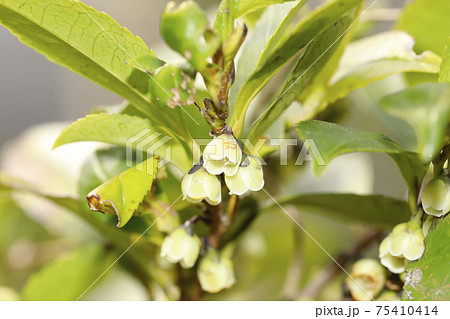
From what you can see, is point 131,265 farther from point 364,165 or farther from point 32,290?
point 364,165

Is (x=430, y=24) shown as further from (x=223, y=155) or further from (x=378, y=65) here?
(x=223, y=155)

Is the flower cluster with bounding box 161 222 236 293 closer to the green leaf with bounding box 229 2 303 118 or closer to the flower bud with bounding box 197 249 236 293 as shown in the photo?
the flower bud with bounding box 197 249 236 293

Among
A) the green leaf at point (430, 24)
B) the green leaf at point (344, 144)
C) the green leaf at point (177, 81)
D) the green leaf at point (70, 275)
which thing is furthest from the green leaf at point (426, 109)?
the green leaf at point (70, 275)

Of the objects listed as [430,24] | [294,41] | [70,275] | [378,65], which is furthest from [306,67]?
[70,275]

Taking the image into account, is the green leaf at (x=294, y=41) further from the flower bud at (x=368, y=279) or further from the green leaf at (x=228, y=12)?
the flower bud at (x=368, y=279)

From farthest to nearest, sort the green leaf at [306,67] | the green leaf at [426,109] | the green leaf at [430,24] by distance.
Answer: the green leaf at [430,24], the green leaf at [306,67], the green leaf at [426,109]

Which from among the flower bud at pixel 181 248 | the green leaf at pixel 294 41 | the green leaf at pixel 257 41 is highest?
the green leaf at pixel 294 41

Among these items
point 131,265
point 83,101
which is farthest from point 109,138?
point 83,101

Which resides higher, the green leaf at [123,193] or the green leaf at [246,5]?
the green leaf at [246,5]
